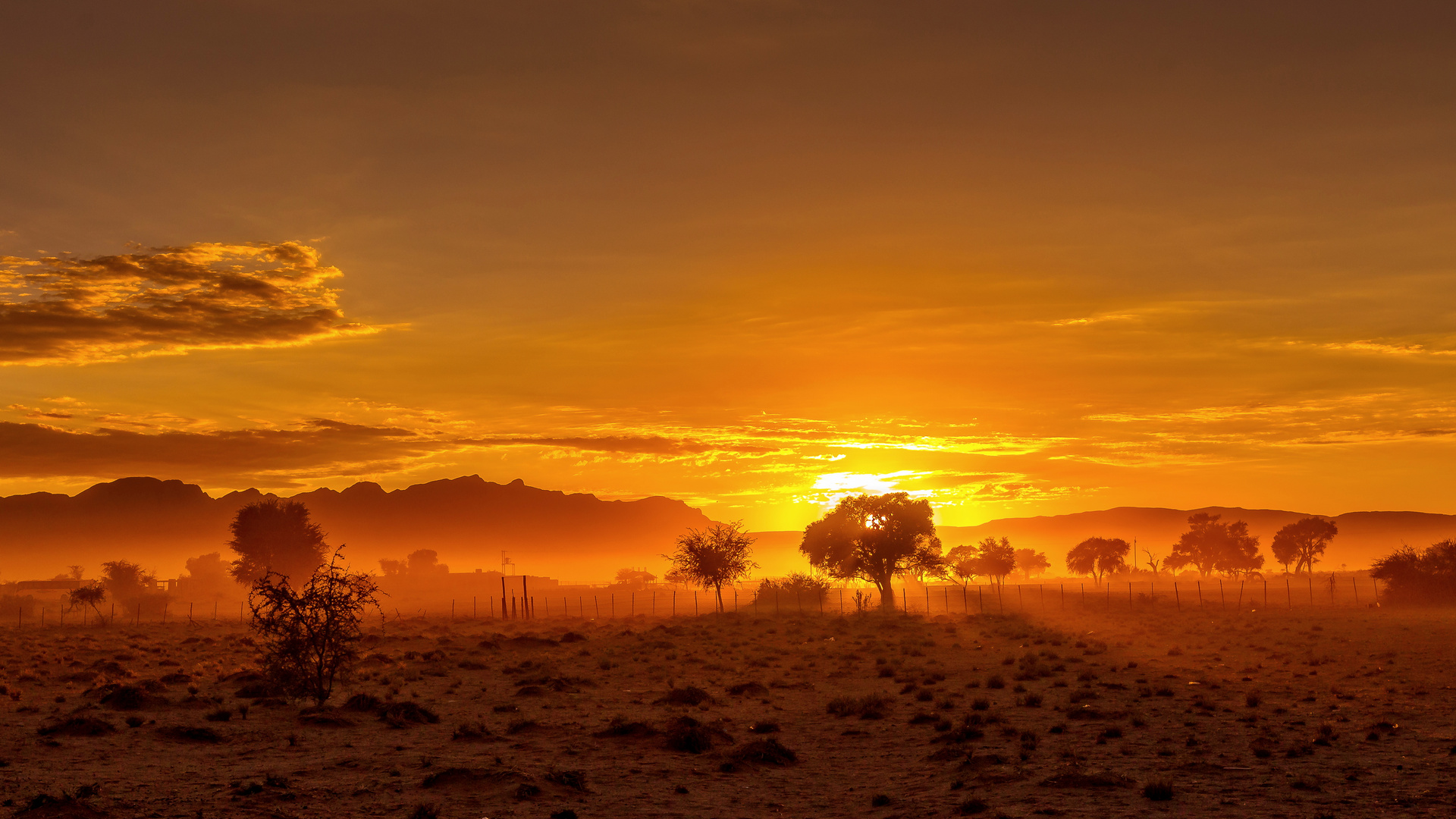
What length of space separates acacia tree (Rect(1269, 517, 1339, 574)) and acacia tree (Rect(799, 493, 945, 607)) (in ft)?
308

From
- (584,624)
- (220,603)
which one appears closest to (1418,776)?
(584,624)

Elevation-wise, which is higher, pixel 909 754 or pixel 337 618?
pixel 337 618

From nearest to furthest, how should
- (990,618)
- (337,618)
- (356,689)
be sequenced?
(337,618), (356,689), (990,618)

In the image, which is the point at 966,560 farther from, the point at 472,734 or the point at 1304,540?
the point at 472,734

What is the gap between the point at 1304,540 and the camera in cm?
15825

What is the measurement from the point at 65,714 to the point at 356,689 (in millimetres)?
9795

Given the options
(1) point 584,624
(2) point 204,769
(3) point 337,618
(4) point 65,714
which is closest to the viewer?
(2) point 204,769

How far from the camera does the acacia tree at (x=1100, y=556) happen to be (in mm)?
170500

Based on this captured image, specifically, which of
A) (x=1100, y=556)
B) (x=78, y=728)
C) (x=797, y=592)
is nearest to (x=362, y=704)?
(x=78, y=728)

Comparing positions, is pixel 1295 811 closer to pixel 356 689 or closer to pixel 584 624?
pixel 356 689

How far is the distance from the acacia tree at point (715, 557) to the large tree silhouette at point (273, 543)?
4258 centimetres

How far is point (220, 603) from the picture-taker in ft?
577

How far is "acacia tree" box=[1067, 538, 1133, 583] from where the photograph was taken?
559 ft

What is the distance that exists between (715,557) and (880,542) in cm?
1581
